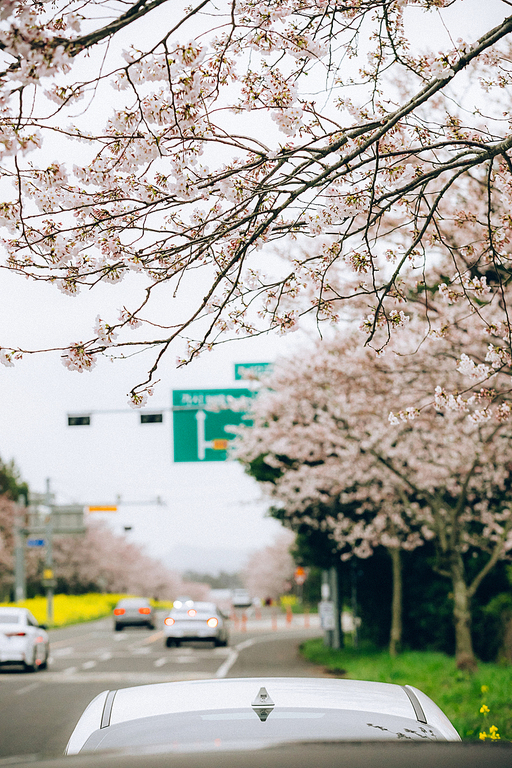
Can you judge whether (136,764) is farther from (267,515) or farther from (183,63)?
(267,515)

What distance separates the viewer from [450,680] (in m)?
14.3

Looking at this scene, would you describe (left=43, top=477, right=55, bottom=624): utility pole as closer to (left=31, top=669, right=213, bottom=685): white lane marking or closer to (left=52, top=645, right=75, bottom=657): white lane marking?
(left=52, top=645, right=75, bottom=657): white lane marking

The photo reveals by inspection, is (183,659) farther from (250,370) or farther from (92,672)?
(250,370)

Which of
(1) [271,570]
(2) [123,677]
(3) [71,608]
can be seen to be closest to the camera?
(2) [123,677]

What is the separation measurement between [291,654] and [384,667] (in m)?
9.62

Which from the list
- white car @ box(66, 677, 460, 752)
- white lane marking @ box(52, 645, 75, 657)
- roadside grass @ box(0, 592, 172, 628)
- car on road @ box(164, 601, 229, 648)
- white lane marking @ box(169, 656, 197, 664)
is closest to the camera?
white car @ box(66, 677, 460, 752)

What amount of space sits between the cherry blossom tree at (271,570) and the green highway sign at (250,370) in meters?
50.1

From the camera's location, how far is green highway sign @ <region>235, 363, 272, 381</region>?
759 inches

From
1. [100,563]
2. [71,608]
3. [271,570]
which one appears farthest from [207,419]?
[271,570]

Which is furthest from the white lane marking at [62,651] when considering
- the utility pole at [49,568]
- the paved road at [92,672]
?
the utility pole at [49,568]

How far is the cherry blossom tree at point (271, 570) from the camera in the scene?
3040 inches

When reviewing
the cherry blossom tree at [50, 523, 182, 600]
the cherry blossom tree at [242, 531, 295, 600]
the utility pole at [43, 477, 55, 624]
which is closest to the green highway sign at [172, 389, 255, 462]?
the utility pole at [43, 477, 55, 624]

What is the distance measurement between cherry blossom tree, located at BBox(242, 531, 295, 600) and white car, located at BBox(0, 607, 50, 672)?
165ft

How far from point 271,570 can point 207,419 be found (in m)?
72.2
